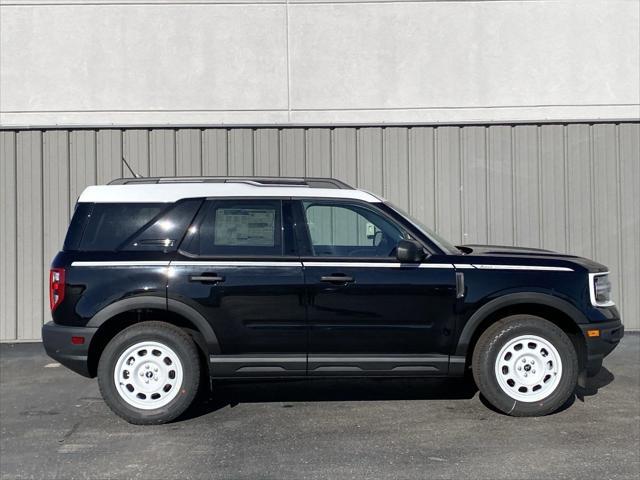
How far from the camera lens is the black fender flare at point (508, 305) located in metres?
5.92

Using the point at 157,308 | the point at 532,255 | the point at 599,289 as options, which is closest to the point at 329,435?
the point at 157,308

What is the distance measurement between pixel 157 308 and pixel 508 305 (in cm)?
281

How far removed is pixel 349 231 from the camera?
20.3 feet

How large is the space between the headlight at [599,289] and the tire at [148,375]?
325cm

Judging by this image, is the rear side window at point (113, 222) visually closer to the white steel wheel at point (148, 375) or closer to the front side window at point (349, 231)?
the white steel wheel at point (148, 375)

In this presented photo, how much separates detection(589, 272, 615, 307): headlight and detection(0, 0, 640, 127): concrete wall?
4.02m

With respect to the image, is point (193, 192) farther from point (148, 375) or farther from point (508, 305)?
point (508, 305)

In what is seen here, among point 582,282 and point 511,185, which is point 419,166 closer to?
point 511,185

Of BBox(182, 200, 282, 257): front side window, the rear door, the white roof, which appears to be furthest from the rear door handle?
the white roof

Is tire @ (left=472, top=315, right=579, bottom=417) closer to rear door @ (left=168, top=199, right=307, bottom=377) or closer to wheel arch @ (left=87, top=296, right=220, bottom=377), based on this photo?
rear door @ (left=168, top=199, right=307, bottom=377)

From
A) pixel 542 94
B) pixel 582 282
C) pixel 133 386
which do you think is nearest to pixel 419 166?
pixel 542 94

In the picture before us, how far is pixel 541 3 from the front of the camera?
985cm

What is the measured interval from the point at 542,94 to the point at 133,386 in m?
6.74

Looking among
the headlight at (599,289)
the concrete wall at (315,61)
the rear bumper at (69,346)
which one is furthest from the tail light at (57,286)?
the headlight at (599,289)
